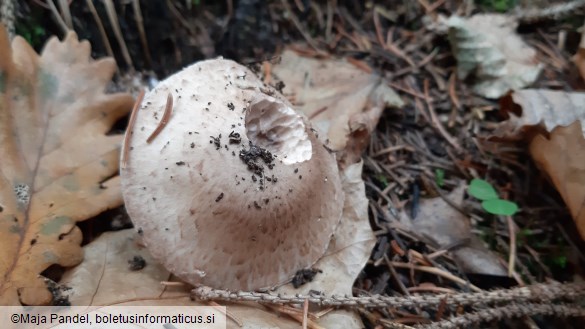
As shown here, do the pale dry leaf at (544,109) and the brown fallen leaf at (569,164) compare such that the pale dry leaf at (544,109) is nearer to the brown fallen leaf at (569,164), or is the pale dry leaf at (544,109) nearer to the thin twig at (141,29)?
the brown fallen leaf at (569,164)

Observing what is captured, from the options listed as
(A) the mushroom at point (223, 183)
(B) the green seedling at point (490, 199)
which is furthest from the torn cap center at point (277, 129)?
(B) the green seedling at point (490, 199)

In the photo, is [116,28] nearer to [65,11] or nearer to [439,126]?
[65,11]

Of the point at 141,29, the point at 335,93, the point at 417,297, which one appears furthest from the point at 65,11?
the point at 417,297

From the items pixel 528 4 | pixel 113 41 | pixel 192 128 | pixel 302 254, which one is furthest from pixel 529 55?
pixel 113 41

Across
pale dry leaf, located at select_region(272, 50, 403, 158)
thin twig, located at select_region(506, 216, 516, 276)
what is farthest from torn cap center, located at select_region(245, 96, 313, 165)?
thin twig, located at select_region(506, 216, 516, 276)

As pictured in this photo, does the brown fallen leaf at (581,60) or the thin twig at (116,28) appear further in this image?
the brown fallen leaf at (581,60)

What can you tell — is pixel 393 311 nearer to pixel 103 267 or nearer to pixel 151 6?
pixel 103 267
